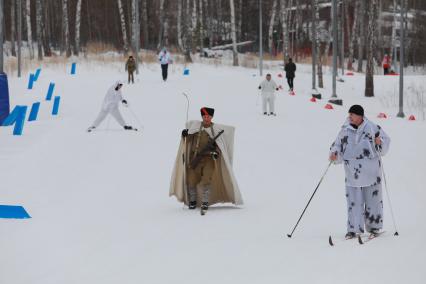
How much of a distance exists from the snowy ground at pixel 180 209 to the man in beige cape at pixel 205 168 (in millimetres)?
252

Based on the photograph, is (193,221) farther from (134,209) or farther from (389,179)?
(389,179)

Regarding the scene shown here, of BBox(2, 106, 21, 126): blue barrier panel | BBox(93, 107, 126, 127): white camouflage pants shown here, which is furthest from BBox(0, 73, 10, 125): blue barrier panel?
BBox(93, 107, 126, 127): white camouflage pants

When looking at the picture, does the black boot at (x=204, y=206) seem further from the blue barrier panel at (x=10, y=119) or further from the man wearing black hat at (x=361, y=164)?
the blue barrier panel at (x=10, y=119)

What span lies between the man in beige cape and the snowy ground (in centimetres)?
25

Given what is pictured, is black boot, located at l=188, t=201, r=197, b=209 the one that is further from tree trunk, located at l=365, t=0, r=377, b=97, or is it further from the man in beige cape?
tree trunk, located at l=365, t=0, r=377, b=97

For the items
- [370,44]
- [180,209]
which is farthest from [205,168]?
[370,44]

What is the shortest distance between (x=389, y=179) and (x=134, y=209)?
17.9 feet

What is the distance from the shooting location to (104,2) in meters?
80.8

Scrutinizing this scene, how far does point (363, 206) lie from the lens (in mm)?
9805

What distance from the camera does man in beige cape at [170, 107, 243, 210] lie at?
1228cm

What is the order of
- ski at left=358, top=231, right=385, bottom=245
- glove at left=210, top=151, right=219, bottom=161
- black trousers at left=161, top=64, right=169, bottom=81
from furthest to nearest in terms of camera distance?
black trousers at left=161, top=64, right=169, bottom=81
glove at left=210, top=151, right=219, bottom=161
ski at left=358, top=231, right=385, bottom=245

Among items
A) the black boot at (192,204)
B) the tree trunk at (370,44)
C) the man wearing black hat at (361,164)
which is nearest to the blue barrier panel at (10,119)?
the black boot at (192,204)

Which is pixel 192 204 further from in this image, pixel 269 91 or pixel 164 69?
pixel 164 69

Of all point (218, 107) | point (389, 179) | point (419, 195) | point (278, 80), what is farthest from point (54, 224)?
point (278, 80)
